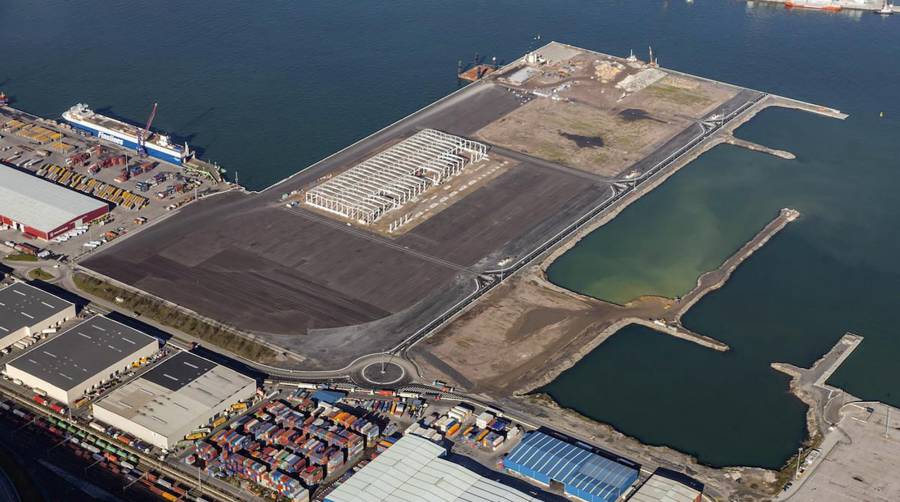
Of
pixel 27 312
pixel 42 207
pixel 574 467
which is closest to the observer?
pixel 574 467

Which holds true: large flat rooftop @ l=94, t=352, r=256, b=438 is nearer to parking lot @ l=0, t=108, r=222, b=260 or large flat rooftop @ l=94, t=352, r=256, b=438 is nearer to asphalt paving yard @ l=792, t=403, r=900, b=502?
parking lot @ l=0, t=108, r=222, b=260

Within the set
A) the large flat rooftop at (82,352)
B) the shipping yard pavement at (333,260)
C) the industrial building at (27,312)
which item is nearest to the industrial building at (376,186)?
the shipping yard pavement at (333,260)

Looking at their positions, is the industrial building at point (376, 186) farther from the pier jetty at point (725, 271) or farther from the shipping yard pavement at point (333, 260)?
the pier jetty at point (725, 271)

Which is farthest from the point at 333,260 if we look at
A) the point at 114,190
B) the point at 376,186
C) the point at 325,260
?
the point at 114,190

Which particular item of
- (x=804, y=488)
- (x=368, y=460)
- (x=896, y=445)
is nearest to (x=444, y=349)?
(x=368, y=460)

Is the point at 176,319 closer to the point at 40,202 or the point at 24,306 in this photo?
the point at 24,306
